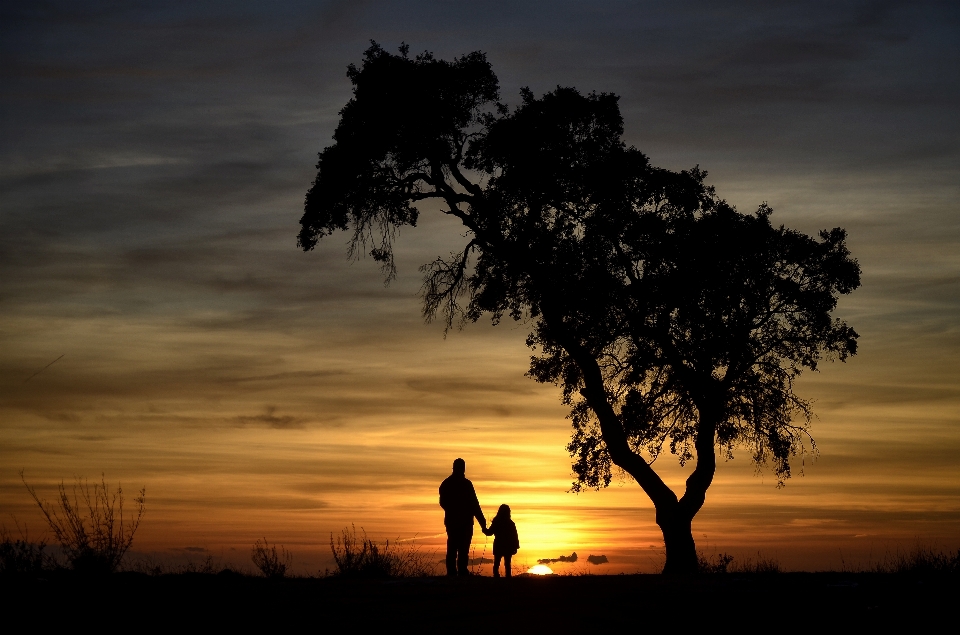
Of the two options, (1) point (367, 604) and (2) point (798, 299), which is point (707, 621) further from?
(2) point (798, 299)

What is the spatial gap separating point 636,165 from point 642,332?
441cm

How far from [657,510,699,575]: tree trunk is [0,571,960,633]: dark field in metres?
9.38

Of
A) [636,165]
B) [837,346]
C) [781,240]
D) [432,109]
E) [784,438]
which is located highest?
[432,109]

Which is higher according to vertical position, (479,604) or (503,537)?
(503,537)

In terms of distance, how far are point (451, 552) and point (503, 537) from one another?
1047mm

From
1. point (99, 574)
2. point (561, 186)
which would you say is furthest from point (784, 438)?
point (99, 574)

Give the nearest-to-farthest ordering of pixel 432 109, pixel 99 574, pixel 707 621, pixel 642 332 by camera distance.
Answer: pixel 707 621, pixel 99 574, pixel 642 332, pixel 432 109

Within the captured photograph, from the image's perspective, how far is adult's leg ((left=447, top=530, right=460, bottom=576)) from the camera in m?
18.1

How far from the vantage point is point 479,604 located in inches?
473

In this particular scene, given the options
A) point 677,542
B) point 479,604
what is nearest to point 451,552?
point 479,604

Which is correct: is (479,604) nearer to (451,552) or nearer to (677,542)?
(451,552)

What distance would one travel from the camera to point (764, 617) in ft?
36.6

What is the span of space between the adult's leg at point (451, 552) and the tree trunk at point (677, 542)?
8044 mm

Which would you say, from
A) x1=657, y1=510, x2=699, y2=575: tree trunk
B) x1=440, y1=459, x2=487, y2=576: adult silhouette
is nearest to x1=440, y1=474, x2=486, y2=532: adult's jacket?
x1=440, y1=459, x2=487, y2=576: adult silhouette
